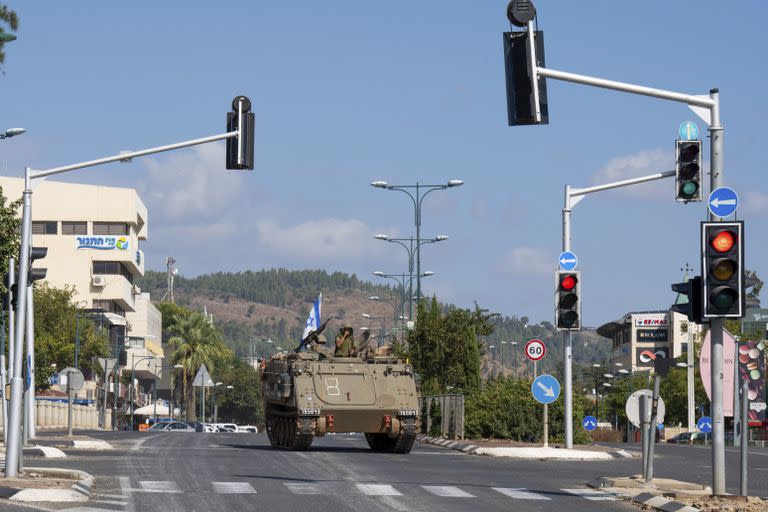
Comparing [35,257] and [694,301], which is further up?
[35,257]

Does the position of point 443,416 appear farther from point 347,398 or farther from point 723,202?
point 723,202

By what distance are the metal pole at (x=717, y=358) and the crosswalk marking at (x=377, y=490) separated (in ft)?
13.8

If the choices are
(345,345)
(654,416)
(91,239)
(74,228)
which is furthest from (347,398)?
(74,228)

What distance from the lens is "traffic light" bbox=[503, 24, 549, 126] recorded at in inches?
664

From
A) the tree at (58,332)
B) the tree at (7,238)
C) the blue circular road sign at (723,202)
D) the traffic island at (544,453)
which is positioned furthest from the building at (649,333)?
the blue circular road sign at (723,202)

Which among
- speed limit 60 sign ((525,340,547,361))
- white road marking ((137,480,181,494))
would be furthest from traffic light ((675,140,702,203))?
speed limit 60 sign ((525,340,547,361))

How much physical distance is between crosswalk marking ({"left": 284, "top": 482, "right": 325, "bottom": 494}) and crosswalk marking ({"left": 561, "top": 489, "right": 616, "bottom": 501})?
3.63 meters

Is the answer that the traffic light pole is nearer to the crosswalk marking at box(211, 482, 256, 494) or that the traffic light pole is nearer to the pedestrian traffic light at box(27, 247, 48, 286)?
the pedestrian traffic light at box(27, 247, 48, 286)

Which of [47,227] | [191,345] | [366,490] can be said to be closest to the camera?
[366,490]

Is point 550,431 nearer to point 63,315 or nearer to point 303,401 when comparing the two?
point 303,401

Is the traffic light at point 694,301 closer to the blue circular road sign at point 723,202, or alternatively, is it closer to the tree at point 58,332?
the blue circular road sign at point 723,202

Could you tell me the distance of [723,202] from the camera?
58.6 ft

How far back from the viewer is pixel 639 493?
779 inches

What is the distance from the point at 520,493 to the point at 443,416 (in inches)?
1006
